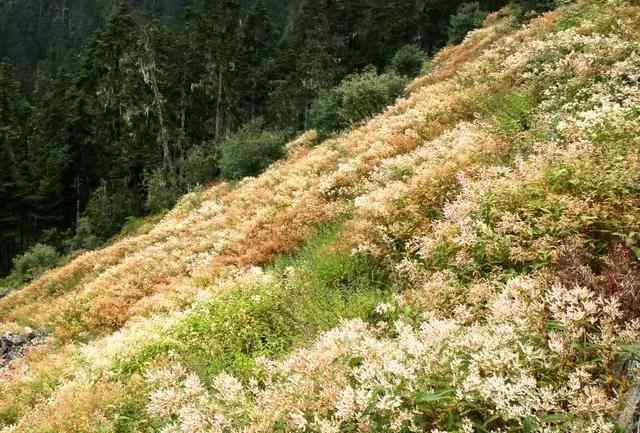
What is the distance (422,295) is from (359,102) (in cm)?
1679

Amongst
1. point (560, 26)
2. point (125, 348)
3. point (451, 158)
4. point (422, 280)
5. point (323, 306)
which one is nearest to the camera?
point (422, 280)

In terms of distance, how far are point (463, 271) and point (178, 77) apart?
177 feet

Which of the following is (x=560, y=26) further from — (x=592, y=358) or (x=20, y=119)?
(x=20, y=119)

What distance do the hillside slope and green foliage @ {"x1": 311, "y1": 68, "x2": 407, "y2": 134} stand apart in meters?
7.51

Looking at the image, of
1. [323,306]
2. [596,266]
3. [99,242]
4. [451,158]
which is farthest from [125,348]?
[99,242]

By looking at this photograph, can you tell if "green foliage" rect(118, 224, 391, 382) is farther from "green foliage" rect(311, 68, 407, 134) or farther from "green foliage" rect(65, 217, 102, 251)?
"green foliage" rect(65, 217, 102, 251)

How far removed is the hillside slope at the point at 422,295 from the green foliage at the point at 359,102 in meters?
7.51

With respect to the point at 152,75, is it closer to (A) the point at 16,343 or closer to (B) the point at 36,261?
(B) the point at 36,261

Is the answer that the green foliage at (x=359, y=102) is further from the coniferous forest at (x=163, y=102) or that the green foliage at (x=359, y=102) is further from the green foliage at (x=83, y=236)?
the green foliage at (x=83, y=236)

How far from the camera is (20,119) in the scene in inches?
2692

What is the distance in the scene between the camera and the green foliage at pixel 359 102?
20.6m

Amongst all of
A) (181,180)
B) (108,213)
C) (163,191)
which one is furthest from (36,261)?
(181,180)

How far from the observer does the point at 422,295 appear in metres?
4.95

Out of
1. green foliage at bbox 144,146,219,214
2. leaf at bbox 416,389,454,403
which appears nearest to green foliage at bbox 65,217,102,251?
green foliage at bbox 144,146,219,214
